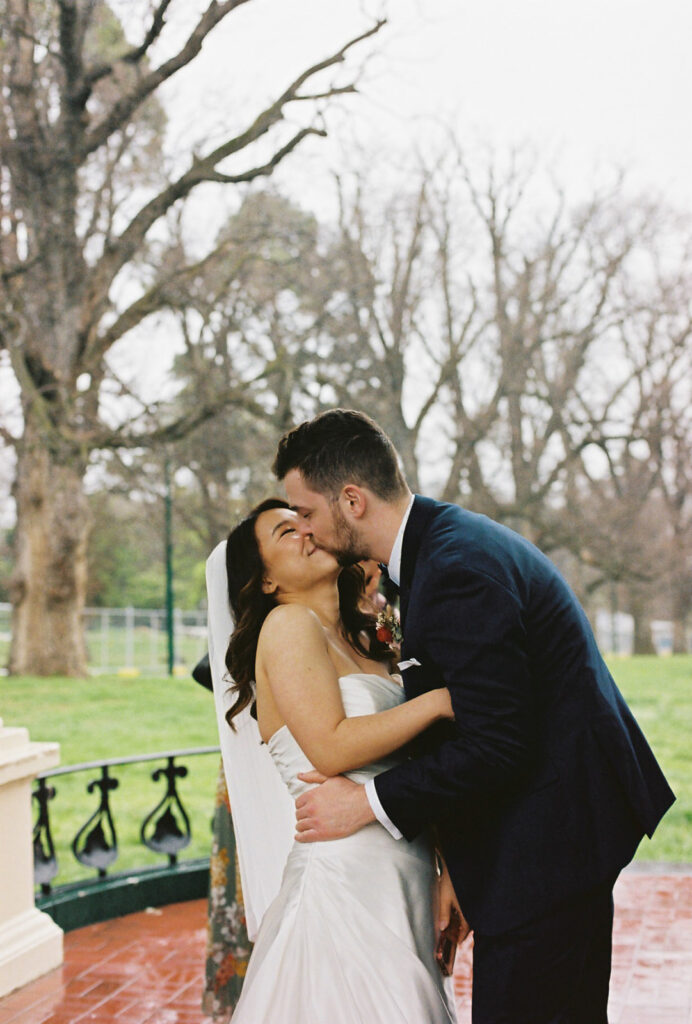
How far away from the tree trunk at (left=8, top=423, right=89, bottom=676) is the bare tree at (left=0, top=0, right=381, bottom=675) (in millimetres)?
Answer: 23

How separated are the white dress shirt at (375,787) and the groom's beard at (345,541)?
78 mm

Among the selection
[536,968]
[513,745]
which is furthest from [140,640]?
[513,745]

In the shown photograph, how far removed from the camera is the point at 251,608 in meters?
3.02

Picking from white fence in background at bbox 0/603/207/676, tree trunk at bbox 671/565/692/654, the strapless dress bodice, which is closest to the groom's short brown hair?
the strapless dress bodice

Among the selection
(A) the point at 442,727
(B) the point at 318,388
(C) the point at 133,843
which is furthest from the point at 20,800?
(B) the point at 318,388

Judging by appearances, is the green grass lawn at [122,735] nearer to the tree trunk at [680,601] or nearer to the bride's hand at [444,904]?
the bride's hand at [444,904]

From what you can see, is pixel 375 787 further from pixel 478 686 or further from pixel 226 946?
pixel 226 946

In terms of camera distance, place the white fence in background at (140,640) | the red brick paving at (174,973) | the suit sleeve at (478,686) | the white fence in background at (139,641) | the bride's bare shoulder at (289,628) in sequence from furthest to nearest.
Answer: the white fence in background at (139,641)
the white fence in background at (140,640)
the red brick paving at (174,973)
the bride's bare shoulder at (289,628)
the suit sleeve at (478,686)

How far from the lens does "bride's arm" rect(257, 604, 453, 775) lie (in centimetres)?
254

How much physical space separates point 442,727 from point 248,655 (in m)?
0.61

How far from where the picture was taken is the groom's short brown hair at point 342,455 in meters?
2.58

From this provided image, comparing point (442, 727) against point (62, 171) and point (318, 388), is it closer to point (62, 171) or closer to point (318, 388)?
point (62, 171)

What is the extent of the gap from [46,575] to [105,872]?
12.6 m

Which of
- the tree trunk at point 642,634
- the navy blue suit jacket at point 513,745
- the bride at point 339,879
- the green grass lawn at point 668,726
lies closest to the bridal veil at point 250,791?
the bride at point 339,879
